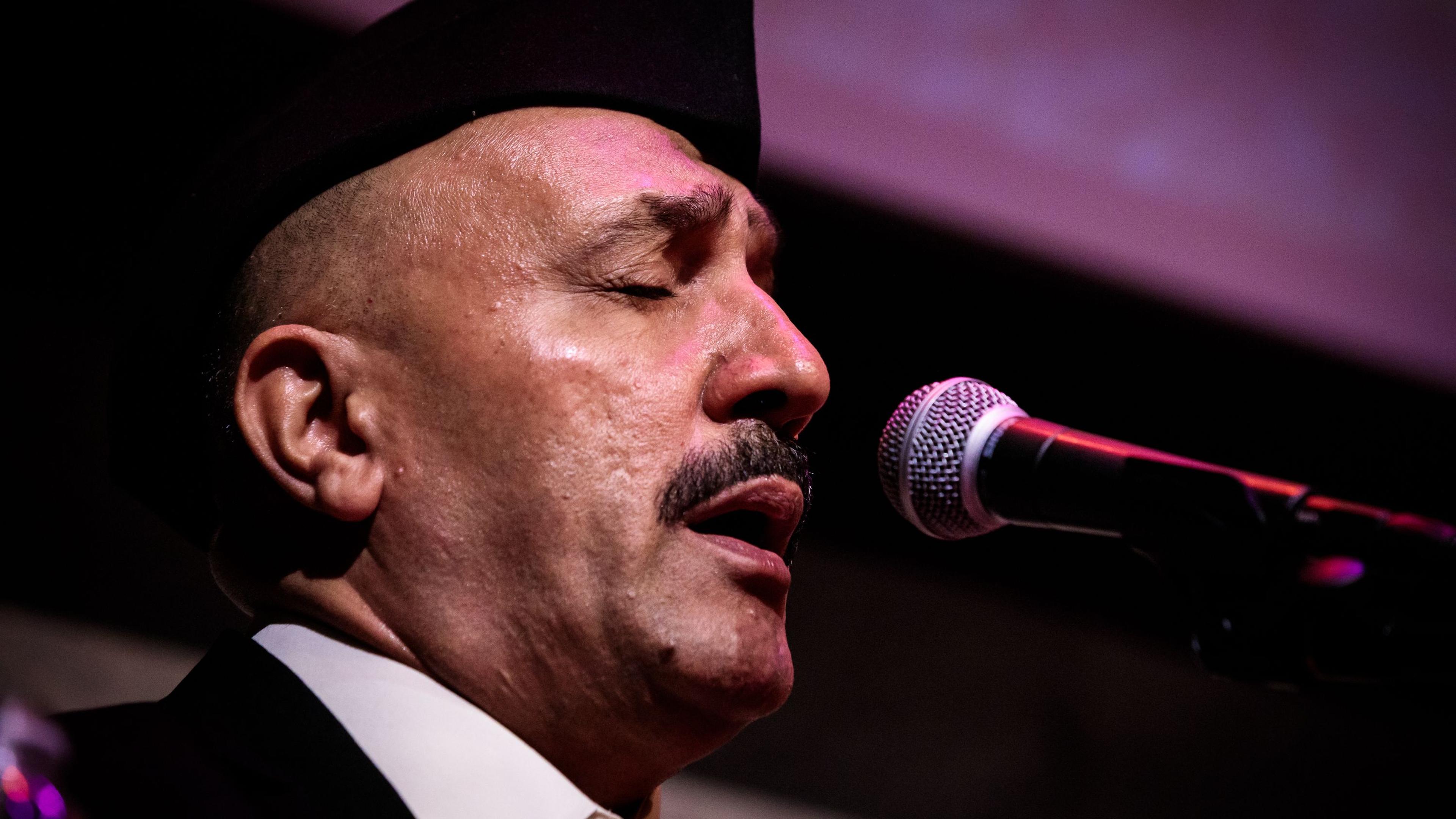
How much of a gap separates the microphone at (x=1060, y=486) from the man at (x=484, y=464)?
156 millimetres

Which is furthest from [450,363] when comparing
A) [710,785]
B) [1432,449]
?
[1432,449]

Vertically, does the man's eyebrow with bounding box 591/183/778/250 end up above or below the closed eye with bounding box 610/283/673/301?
above

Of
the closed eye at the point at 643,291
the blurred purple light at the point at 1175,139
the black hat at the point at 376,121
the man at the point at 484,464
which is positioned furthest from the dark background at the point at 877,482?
the closed eye at the point at 643,291

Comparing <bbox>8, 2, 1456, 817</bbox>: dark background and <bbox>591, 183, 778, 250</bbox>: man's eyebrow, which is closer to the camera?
<bbox>591, 183, 778, 250</bbox>: man's eyebrow

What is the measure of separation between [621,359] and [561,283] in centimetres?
12

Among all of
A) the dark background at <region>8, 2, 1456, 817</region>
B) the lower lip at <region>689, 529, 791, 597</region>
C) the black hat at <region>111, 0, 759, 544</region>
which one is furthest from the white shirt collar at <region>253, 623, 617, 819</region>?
the dark background at <region>8, 2, 1456, 817</region>

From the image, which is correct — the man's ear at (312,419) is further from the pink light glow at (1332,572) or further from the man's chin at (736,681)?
the pink light glow at (1332,572)

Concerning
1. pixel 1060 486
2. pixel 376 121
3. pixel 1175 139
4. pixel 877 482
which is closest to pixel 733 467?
pixel 1060 486

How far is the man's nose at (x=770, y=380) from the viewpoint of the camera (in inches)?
50.1

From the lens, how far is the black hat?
141 cm

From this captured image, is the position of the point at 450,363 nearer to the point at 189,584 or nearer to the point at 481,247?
the point at 481,247

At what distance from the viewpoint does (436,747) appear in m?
1.17

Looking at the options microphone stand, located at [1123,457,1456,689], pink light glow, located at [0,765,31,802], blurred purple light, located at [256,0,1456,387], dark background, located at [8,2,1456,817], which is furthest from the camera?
blurred purple light, located at [256,0,1456,387]

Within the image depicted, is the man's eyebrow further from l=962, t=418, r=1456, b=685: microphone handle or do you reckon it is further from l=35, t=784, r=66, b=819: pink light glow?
l=35, t=784, r=66, b=819: pink light glow
